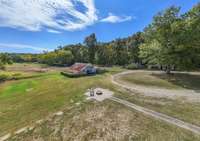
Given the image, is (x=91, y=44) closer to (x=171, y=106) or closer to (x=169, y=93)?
(x=169, y=93)

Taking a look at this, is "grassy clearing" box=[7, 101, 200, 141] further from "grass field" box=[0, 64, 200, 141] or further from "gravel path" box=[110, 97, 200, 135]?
"gravel path" box=[110, 97, 200, 135]

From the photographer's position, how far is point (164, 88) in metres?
19.1

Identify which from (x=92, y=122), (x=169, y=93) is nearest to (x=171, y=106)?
(x=169, y=93)

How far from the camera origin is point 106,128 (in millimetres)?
10227

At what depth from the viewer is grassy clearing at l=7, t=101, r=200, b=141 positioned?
919cm

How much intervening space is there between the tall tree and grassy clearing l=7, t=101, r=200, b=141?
4634 centimetres

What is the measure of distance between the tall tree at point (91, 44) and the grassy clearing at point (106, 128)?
4634cm

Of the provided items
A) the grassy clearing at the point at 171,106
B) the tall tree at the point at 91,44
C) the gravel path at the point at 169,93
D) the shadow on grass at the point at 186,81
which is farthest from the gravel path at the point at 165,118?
the tall tree at the point at 91,44

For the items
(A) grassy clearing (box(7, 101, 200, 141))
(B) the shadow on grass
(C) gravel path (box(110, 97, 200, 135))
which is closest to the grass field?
(A) grassy clearing (box(7, 101, 200, 141))

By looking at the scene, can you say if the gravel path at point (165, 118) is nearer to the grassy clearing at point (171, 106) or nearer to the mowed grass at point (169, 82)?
the grassy clearing at point (171, 106)

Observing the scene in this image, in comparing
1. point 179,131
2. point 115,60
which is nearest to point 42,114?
point 179,131

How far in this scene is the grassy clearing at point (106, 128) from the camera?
30.1 ft

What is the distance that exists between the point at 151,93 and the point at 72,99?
9.20 metres

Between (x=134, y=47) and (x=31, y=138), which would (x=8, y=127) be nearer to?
(x=31, y=138)
